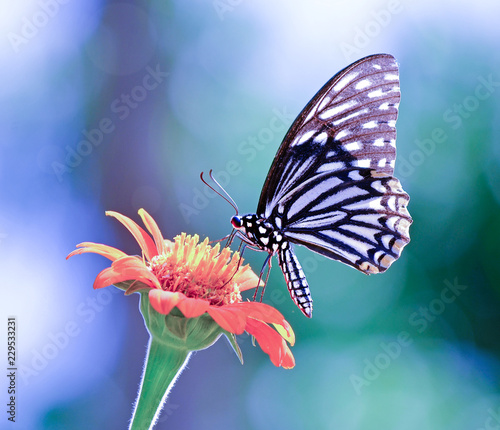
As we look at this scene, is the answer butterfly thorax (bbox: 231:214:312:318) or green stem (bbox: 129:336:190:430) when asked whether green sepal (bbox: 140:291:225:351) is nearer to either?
green stem (bbox: 129:336:190:430)

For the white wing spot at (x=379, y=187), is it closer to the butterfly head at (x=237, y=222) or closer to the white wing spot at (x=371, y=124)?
the white wing spot at (x=371, y=124)

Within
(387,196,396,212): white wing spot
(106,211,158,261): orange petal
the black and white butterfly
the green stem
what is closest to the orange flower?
(106,211,158,261): orange petal

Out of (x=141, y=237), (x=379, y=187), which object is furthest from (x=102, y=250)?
(x=379, y=187)

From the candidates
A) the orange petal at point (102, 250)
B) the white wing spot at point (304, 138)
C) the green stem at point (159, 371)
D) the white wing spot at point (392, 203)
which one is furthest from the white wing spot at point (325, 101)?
the green stem at point (159, 371)

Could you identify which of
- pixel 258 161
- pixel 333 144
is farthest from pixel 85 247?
pixel 258 161

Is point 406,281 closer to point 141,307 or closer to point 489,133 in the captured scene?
point 489,133

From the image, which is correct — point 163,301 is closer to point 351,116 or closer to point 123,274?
point 123,274
